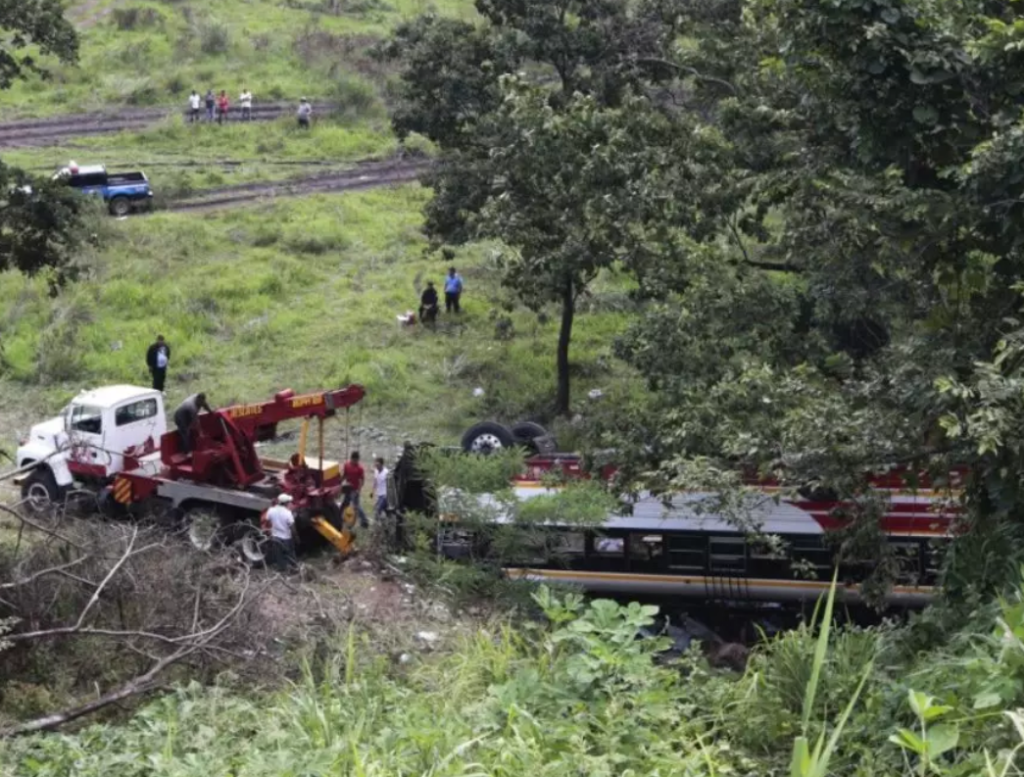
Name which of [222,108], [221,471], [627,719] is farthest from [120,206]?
[627,719]

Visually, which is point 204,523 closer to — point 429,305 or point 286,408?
point 286,408

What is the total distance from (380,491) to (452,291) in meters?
9.76

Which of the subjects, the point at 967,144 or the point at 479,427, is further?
the point at 479,427

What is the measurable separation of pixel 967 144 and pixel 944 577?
147 inches

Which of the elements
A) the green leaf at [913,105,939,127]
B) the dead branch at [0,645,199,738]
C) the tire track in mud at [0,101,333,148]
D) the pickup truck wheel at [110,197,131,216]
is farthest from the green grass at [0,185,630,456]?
the dead branch at [0,645,199,738]

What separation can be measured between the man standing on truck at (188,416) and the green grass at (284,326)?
5434mm

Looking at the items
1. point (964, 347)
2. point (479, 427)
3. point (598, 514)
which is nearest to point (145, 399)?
point (479, 427)

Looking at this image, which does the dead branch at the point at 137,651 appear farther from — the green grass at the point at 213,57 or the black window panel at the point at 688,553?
the green grass at the point at 213,57

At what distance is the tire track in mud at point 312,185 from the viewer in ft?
109

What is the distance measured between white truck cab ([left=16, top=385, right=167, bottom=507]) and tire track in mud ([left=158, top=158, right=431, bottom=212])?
1478cm

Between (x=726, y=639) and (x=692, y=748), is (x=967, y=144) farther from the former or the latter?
(x=726, y=639)

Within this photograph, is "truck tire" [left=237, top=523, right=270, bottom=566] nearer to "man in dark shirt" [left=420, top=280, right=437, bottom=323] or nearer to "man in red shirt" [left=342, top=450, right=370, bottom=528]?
"man in red shirt" [left=342, top=450, right=370, bottom=528]

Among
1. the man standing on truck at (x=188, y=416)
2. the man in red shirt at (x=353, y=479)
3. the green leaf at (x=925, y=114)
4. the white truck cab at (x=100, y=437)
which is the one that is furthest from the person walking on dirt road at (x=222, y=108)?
the green leaf at (x=925, y=114)

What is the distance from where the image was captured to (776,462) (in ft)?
33.9
